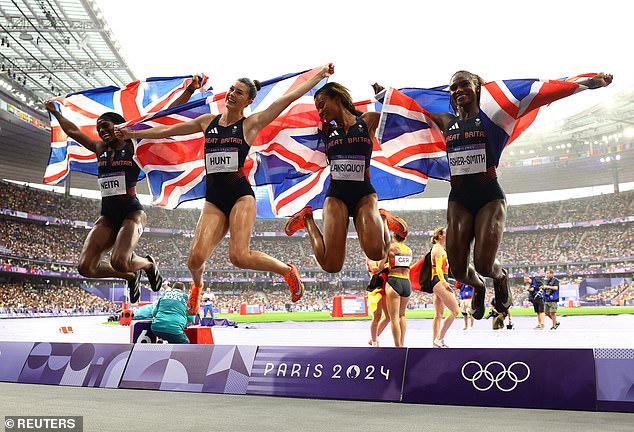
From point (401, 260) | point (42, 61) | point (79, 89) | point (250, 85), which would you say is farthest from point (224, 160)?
point (79, 89)

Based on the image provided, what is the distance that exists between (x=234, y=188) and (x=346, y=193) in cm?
138

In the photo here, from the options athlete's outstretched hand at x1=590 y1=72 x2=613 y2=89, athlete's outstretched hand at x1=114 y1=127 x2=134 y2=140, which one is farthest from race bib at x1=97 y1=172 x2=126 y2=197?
athlete's outstretched hand at x1=590 y1=72 x2=613 y2=89

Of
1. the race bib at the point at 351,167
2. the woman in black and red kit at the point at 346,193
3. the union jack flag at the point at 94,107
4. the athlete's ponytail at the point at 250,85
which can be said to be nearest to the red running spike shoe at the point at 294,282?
the woman in black and red kit at the point at 346,193

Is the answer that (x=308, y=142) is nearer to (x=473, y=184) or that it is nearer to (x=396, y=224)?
(x=396, y=224)

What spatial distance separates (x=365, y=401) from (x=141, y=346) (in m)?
2.96

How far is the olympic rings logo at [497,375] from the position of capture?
564 centimetres

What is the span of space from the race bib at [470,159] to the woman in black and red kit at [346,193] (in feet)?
3.33

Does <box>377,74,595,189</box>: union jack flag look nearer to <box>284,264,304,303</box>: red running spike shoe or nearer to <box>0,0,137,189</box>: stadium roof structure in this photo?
<box>284,264,304,303</box>: red running spike shoe

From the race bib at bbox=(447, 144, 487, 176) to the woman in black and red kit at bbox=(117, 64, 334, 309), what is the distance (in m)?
1.97

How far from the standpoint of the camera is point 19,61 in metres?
33.8

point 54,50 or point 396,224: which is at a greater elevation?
point 54,50

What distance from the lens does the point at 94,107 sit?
31.2 ft

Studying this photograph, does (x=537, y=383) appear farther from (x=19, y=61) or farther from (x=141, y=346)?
(x=19, y=61)

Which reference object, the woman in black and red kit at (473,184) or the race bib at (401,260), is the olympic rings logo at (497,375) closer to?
the woman in black and red kit at (473,184)
